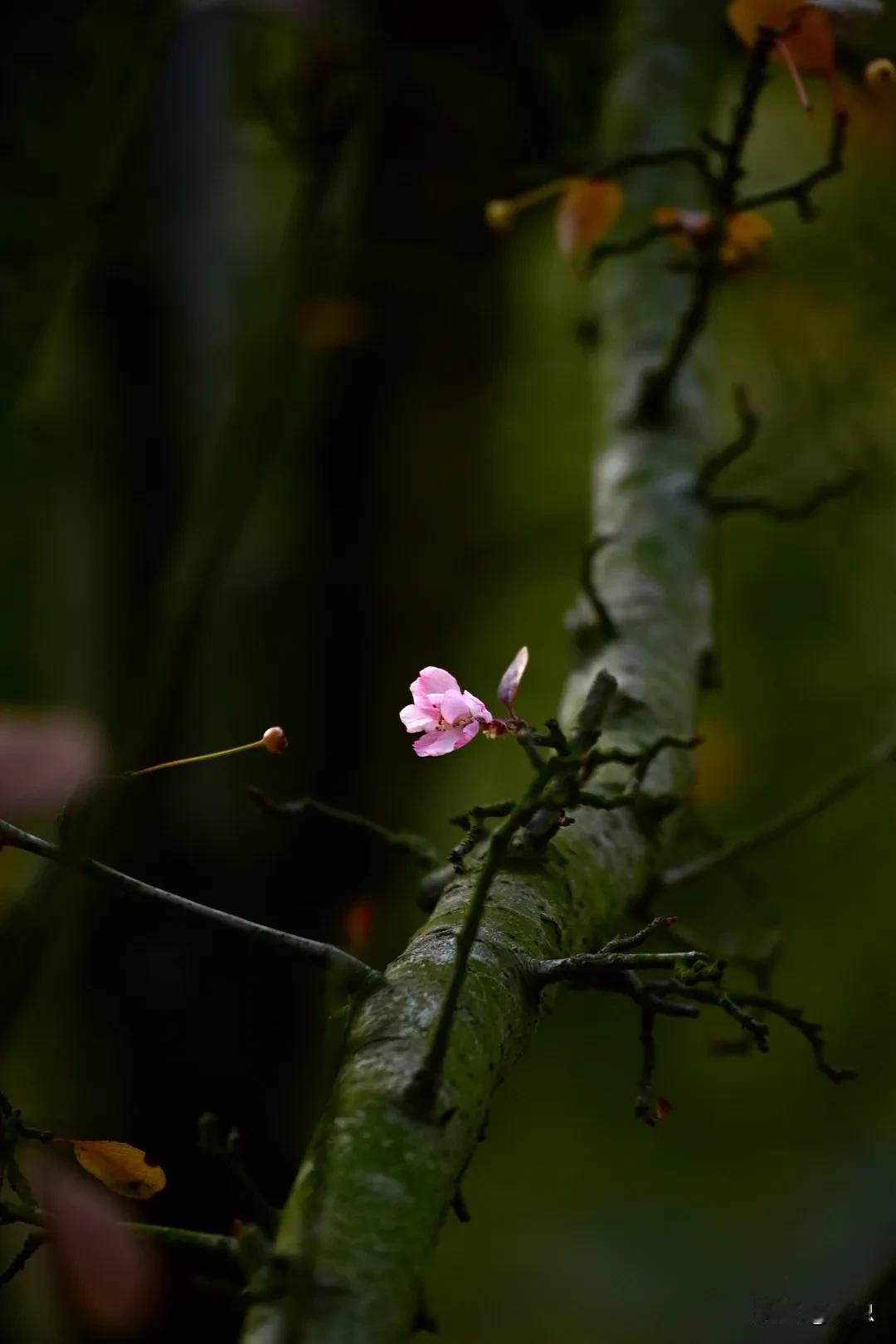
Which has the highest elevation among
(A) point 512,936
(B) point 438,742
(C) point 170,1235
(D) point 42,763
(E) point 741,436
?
(E) point 741,436

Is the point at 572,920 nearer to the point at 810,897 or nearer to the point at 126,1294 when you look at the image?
the point at 126,1294

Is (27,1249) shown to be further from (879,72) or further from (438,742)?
(879,72)

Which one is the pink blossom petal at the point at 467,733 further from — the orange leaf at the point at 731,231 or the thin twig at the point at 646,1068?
the orange leaf at the point at 731,231

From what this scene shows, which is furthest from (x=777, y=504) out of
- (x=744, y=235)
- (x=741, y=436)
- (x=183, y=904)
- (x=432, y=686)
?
(x=183, y=904)

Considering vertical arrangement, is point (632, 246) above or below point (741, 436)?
above

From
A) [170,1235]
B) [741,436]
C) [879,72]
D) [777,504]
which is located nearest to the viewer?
[170,1235]

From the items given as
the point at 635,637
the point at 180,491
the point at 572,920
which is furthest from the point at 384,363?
the point at 572,920

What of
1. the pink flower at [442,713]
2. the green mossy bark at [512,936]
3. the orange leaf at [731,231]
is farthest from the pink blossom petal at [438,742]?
the orange leaf at [731,231]
